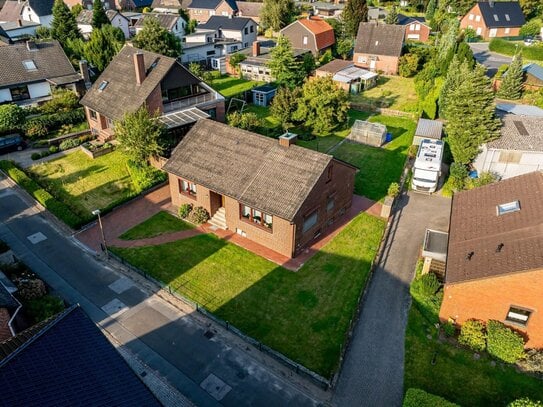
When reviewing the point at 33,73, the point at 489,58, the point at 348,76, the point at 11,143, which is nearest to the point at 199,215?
the point at 11,143

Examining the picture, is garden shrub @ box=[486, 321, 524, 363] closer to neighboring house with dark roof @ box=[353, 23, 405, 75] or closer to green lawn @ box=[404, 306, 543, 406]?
green lawn @ box=[404, 306, 543, 406]

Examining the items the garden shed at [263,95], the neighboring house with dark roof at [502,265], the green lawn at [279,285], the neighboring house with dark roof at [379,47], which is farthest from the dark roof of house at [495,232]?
the neighboring house with dark roof at [379,47]

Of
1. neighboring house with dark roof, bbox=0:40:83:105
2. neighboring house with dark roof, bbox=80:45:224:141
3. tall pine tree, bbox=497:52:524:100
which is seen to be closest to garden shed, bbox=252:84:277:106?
neighboring house with dark roof, bbox=80:45:224:141

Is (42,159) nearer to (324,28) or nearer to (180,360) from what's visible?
(180,360)

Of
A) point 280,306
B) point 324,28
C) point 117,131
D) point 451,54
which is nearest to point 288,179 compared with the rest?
point 280,306

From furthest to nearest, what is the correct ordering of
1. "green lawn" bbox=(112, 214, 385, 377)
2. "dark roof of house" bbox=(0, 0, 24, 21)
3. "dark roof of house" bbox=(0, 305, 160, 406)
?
"dark roof of house" bbox=(0, 0, 24, 21) → "green lawn" bbox=(112, 214, 385, 377) → "dark roof of house" bbox=(0, 305, 160, 406)

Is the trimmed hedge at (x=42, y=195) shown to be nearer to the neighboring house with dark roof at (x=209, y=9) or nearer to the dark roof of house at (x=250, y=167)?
the dark roof of house at (x=250, y=167)
